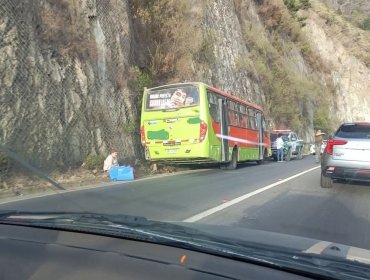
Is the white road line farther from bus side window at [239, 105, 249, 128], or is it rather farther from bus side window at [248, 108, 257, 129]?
bus side window at [248, 108, 257, 129]

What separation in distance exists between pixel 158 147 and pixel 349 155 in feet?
28.3

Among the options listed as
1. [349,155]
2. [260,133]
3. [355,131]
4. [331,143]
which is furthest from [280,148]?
[349,155]

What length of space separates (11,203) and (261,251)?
9.00 metres

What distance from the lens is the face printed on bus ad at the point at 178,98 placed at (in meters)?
19.5

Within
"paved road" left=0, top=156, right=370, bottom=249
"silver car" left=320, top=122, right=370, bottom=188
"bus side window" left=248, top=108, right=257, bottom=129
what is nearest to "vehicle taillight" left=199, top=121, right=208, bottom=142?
"paved road" left=0, top=156, right=370, bottom=249

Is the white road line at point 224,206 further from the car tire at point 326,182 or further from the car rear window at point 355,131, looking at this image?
the car rear window at point 355,131

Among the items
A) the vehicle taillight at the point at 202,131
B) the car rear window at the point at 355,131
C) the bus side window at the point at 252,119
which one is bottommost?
the car rear window at the point at 355,131

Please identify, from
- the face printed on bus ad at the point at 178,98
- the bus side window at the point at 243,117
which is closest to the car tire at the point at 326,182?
the face printed on bus ad at the point at 178,98

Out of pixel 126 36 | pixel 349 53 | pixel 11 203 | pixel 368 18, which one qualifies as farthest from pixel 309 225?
pixel 368 18

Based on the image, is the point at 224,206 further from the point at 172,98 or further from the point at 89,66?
the point at 89,66

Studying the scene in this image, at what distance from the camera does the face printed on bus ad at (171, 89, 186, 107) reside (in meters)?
19.5

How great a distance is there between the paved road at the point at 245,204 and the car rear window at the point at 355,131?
131 cm

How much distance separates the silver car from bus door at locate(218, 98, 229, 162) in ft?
26.6

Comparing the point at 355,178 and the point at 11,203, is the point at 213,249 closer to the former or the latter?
the point at 11,203
